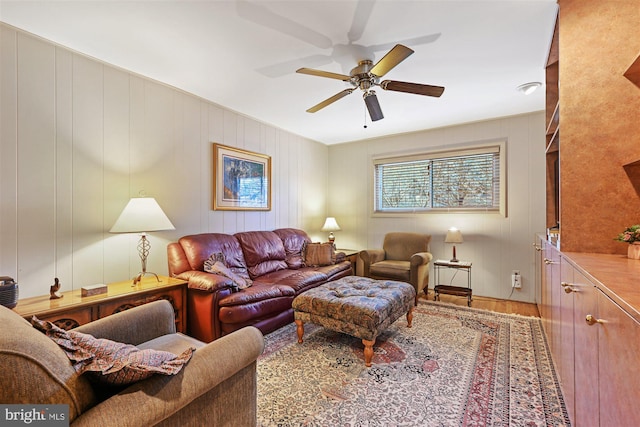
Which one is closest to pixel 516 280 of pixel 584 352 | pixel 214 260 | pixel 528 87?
pixel 528 87

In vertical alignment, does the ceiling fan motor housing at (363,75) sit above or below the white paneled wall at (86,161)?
above

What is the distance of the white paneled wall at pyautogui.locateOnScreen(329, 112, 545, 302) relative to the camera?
3.65m

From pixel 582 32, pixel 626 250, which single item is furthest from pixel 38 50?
pixel 626 250

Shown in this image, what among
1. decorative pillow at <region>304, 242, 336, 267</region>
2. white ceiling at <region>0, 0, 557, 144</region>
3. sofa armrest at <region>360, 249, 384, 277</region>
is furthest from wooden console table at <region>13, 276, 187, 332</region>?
sofa armrest at <region>360, 249, 384, 277</region>

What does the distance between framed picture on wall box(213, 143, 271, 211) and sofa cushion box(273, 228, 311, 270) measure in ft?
1.47

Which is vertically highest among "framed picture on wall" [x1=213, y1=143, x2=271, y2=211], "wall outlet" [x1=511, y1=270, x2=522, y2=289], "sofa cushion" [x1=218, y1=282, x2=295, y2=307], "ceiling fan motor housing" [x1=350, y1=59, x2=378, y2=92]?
"ceiling fan motor housing" [x1=350, y1=59, x2=378, y2=92]

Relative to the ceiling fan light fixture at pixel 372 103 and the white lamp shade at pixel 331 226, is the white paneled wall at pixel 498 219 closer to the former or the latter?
the white lamp shade at pixel 331 226

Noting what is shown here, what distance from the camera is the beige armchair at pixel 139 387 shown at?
73cm

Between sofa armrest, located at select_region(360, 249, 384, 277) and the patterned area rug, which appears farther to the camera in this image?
sofa armrest, located at select_region(360, 249, 384, 277)

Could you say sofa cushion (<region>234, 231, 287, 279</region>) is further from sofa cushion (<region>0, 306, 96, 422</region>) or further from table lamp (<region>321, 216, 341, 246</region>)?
sofa cushion (<region>0, 306, 96, 422</region>)

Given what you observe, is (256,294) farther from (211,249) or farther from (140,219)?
(140,219)

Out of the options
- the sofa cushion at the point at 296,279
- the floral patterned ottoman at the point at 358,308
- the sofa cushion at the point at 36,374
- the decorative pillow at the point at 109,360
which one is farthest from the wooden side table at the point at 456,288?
the sofa cushion at the point at 36,374

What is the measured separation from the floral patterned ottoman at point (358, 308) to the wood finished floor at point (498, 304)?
1.32m

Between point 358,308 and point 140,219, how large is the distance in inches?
74.9
